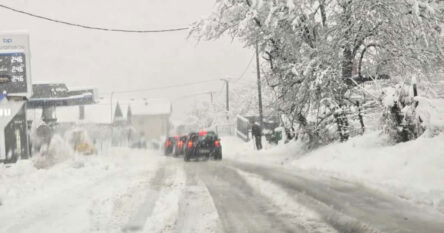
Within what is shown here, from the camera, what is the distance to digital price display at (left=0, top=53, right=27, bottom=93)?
26.7 meters

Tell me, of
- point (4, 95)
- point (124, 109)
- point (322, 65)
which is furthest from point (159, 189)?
point (124, 109)

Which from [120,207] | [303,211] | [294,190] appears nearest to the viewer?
[303,211]

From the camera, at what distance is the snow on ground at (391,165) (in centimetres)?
907

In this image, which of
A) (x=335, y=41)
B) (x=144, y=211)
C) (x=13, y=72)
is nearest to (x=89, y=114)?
(x=13, y=72)

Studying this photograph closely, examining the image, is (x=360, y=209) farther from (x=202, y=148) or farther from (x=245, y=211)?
(x=202, y=148)

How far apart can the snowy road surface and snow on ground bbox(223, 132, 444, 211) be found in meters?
0.49

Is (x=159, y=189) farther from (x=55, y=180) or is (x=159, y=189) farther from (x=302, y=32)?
(x=302, y=32)

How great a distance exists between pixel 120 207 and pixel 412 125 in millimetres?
8491

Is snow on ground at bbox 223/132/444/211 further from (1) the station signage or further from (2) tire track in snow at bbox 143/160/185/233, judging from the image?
(1) the station signage

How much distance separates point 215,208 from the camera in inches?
326

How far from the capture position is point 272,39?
19266 millimetres

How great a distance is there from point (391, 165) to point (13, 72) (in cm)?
2177

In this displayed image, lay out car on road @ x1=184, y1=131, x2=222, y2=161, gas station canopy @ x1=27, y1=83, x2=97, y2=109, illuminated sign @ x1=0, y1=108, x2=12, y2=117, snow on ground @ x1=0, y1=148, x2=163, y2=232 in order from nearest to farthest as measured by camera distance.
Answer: snow on ground @ x1=0, y1=148, x2=163, y2=232 < car on road @ x1=184, y1=131, x2=222, y2=161 < illuminated sign @ x1=0, y1=108, x2=12, y2=117 < gas station canopy @ x1=27, y1=83, x2=97, y2=109

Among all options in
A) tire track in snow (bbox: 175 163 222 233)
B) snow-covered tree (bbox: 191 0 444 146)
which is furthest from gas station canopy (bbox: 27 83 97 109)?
tire track in snow (bbox: 175 163 222 233)
